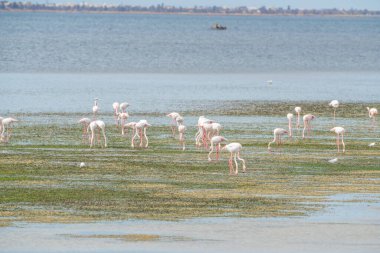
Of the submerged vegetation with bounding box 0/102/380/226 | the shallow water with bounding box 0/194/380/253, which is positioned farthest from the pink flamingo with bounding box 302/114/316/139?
the shallow water with bounding box 0/194/380/253

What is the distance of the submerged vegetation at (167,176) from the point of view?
20.2m

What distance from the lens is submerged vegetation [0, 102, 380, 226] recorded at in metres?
20.2

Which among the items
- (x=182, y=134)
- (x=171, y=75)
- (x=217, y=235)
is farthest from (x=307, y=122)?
(x=171, y=75)

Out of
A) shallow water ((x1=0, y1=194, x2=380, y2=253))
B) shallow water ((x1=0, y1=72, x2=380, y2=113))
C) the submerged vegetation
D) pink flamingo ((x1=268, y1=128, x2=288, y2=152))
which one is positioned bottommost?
shallow water ((x1=0, y1=194, x2=380, y2=253))

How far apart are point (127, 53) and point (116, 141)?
67980 mm

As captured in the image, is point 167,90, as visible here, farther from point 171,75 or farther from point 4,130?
point 4,130

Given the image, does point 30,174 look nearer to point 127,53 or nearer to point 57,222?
point 57,222

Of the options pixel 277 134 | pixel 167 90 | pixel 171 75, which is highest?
pixel 171 75

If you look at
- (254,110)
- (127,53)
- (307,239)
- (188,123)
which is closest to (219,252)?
(307,239)

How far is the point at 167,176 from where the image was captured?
2394cm

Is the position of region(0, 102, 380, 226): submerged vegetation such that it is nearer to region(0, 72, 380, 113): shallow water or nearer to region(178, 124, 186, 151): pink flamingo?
region(178, 124, 186, 151): pink flamingo

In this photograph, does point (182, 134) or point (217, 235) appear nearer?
point (217, 235)

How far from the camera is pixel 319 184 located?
2312cm

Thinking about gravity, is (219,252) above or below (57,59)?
below
